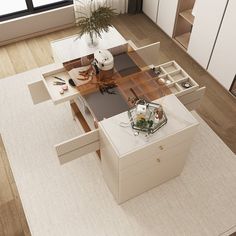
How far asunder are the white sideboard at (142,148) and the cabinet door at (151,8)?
233cm

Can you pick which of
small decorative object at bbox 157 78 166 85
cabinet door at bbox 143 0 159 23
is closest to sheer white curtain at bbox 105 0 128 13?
cabinet door at bbox 143 0 159 23

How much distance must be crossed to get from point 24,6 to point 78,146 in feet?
8.94

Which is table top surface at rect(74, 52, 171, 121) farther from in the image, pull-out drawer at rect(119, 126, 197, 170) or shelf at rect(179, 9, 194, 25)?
shelf at rect(179, 9, 194, 25)

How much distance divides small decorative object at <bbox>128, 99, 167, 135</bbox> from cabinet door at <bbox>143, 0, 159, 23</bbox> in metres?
2.46

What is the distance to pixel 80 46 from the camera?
272cm

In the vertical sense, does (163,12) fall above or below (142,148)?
below

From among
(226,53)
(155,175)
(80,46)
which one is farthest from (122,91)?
(226,53)

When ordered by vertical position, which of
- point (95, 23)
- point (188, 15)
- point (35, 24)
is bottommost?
point (35, 24)

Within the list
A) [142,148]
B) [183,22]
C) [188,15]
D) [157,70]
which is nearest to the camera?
[142,148]

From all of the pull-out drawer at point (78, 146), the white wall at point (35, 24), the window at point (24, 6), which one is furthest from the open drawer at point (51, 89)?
the window at point (24, 6)

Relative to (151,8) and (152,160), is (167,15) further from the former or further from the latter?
(152,160)

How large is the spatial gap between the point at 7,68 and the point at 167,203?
243 cm

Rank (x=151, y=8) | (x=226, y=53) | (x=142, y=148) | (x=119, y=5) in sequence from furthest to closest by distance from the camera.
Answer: (x=119, y=5), (x=151, y=8), (x=226, y=53), (x=142, y=148)

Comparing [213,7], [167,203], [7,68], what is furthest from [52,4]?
[167,203]
